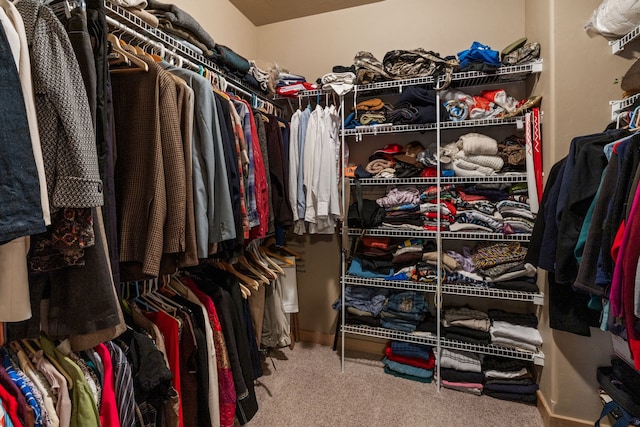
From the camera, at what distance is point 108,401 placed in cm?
95

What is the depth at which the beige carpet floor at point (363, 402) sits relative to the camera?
1.74m

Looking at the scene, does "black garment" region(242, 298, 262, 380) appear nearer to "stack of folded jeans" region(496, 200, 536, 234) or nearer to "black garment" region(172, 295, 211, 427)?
"black garment" region(172, 295, 211, 427)

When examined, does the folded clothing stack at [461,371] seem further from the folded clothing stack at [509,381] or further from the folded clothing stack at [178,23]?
the folded clothing stack at [178,23]

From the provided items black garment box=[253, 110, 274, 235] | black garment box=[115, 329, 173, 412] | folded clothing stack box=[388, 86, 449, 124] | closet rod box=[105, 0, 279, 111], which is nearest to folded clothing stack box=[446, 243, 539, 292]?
folded clothing stack box=[388, 86, 449, 124]

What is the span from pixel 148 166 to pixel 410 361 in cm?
201

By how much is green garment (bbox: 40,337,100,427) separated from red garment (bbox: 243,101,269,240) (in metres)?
0.91

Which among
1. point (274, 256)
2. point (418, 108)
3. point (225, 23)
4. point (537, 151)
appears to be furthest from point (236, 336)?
point (225, 23)

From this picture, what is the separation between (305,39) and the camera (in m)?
2.61

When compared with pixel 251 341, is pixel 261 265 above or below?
above

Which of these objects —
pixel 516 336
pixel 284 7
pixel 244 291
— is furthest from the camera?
pixel 284 7

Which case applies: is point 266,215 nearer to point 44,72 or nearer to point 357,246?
point 357,246

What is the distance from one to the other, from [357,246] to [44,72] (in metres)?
1.98

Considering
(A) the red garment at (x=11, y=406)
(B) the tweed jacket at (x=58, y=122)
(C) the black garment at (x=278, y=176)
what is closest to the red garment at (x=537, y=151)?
(C) the black garment at (x=278, y=176)

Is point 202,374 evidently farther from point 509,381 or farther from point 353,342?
point 509,381
